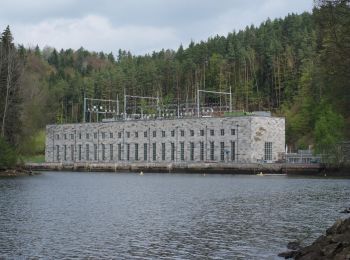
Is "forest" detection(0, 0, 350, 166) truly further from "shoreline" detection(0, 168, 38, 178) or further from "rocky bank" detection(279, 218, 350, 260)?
"rocky bank" detection(279, 218, 350, 260)

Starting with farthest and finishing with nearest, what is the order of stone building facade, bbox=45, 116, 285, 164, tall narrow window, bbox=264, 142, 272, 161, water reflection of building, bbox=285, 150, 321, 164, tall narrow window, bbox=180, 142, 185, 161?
tall narrow window, bbox=180, 142, 185, 161
tall narrow window, bbox=264, 142, 272, 161
stone building facade, bbox=45, 116, 285, 164
water reflection of building, bbox=285, 150, 321, 164

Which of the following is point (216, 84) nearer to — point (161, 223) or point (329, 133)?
point (329, 133)

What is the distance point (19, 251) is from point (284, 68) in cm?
10612

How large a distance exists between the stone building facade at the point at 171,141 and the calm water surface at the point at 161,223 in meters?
45.9

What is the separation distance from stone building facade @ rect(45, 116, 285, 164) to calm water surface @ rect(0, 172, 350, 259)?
45949 mm

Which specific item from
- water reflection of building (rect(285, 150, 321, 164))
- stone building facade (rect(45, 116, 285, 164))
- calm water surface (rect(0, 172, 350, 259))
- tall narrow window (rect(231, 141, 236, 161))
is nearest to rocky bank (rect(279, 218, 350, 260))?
calm water surface (rect(0, 172, 350, 259))

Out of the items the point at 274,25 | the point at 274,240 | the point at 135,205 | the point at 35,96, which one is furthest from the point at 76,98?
the point at 274,240

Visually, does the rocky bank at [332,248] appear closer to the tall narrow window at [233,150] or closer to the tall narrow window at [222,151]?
the tall narrow window at [233,150]

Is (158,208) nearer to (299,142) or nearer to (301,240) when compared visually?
(301,240)

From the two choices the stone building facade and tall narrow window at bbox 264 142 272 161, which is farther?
tall narrow window at bbox 264 142 272 161

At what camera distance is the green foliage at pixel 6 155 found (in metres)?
67.5

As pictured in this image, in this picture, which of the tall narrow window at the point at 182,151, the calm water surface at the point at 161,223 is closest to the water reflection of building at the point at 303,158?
the tall narrow window at the point at 182,151

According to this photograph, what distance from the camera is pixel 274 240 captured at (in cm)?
2433

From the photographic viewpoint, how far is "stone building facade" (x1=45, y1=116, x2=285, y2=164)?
93062mm
